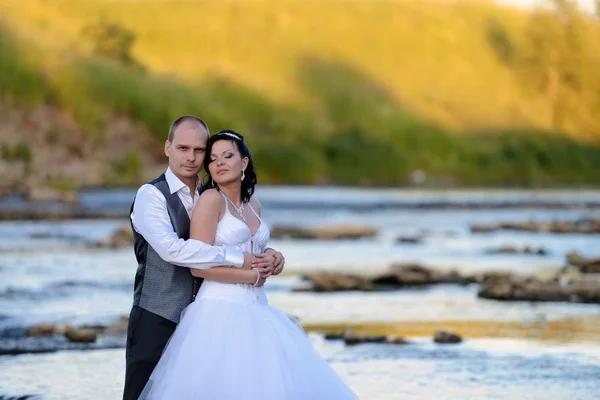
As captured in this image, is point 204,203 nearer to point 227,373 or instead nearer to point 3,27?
point 227,373

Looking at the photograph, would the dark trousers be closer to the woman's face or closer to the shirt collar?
the shirt collar

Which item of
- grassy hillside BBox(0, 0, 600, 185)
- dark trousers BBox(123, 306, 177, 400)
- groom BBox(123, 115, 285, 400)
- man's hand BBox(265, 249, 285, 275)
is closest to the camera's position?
groom BBox(123, 115, 285, 400)

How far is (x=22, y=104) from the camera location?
12362cm

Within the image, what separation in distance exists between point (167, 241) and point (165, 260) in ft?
0.47

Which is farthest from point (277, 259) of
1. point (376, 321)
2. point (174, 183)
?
point (376, 321)

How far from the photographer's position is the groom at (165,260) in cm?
724

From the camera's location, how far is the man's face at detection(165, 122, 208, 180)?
7.32 metres

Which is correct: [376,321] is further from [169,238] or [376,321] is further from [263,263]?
[169,238]

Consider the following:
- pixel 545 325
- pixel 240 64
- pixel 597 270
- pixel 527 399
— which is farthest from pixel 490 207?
pixel 240 64

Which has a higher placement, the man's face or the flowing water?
the man's face

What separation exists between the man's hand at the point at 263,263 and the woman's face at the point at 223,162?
50 cm

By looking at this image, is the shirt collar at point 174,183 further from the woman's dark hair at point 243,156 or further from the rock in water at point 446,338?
the rock in water at point 446,338

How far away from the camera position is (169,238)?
23.2 feet

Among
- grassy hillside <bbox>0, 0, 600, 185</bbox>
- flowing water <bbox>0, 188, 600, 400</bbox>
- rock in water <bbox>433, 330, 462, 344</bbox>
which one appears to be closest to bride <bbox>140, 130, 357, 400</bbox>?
flowing water <bbox>0, 188, 600, 400</bbox>
